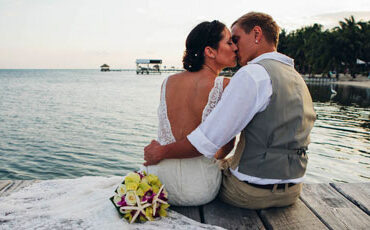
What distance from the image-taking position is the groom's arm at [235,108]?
1967 mm

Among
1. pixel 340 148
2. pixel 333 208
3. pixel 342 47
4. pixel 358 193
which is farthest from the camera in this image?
pixel 342 47

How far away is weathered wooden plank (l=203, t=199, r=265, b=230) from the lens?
2143 mm

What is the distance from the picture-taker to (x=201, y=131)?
2080 millimetres

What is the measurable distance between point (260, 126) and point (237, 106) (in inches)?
8.7

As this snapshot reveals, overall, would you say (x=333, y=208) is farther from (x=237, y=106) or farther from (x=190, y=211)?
Result: (x=237, y=106)

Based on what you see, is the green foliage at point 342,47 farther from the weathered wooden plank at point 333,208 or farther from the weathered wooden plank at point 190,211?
the weathered wooden plank at point 190,211

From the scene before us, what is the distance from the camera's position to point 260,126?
2047 millimetres

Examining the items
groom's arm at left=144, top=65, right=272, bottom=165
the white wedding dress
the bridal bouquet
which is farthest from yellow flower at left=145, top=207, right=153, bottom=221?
groom's arm at left=144, top=65, right=272, bottom=165

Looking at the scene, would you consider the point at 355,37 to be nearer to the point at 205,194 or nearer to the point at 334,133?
the point at 334,133

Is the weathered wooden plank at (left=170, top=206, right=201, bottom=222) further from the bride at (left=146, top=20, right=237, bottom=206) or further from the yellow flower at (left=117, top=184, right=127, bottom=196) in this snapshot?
the yellow flower at (left=117, top=184, right=127, bottom=196)

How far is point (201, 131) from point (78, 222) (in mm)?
991

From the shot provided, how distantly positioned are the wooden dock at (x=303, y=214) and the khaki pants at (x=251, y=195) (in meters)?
0.05

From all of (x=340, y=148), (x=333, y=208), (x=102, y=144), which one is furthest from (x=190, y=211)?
(x=340, y=148)

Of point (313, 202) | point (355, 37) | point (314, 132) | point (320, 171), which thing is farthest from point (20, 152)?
point (355, 37)
